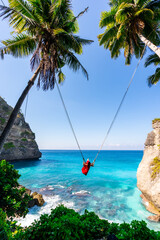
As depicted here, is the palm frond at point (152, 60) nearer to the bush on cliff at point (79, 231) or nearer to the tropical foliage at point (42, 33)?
the tropical foliage at point (42, 33)

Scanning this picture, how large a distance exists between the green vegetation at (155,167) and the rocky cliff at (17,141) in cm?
3765

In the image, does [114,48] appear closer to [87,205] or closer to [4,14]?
[4,14]

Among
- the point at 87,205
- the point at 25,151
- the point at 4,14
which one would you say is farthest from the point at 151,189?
the point at 25,151

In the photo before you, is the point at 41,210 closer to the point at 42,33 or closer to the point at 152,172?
the point at 152,172

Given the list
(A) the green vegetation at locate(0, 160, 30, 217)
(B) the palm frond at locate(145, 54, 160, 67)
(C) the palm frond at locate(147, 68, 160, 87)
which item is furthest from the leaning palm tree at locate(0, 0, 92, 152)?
(C) the palm frond at locate(147, 68, 160, 87)

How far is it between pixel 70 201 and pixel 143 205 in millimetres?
7466

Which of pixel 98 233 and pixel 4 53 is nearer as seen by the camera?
pixel 98 233

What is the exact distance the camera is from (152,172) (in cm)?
741

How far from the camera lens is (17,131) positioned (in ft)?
122

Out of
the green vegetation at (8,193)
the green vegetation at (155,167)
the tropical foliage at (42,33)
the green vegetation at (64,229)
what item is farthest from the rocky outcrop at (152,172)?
the tropical foliage at (42,33)

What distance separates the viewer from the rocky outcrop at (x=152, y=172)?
268 inches

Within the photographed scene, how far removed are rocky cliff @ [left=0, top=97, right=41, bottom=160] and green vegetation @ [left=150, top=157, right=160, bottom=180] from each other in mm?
37650

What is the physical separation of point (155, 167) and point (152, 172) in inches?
17.5

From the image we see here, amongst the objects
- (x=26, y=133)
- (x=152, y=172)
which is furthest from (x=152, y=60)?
(x=26, y=133)
